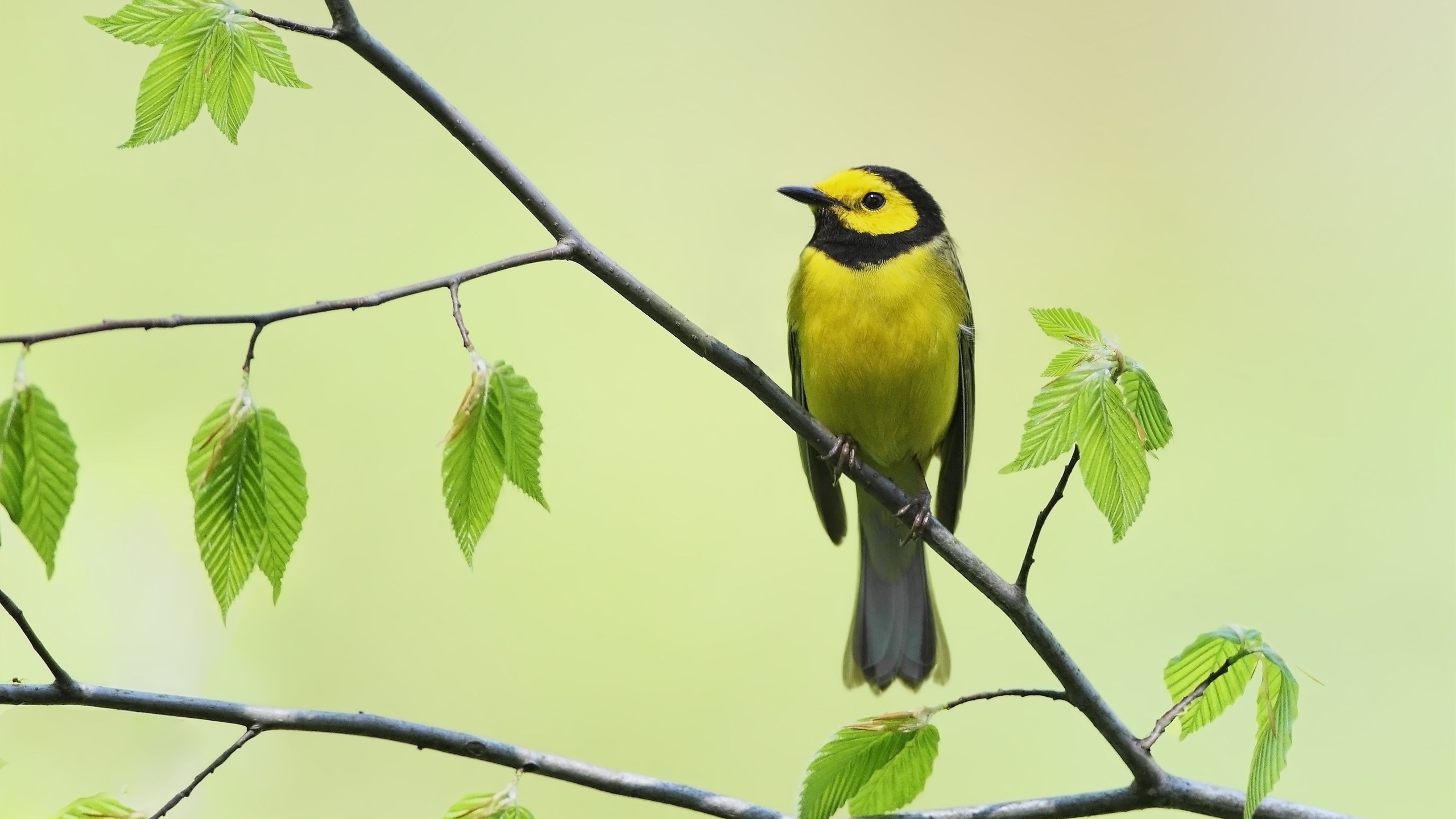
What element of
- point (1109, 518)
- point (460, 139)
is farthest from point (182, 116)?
point (1109, 518)

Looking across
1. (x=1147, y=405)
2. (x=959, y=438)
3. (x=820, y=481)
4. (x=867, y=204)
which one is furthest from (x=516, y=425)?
(x=959, y=438)

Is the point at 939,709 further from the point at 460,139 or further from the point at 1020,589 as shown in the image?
the point at 460,139

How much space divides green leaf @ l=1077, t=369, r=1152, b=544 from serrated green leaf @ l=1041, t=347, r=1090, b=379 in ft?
→ 0.17

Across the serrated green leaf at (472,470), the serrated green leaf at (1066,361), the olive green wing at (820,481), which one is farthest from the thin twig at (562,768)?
the olive green wing at (820,481)

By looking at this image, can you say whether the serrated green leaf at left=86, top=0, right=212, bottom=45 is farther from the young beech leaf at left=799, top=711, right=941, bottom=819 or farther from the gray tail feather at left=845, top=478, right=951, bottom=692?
the gray tail feather at left=845, top=478, right=951, bottom=692

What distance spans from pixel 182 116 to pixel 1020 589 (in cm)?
163

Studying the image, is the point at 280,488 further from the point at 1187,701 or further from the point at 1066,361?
the point at 1187,701

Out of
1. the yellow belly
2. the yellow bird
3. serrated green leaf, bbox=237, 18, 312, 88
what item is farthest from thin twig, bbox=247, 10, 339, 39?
the yellow belly

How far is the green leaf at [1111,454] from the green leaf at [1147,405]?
5 centimetres

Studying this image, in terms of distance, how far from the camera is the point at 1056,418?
1.84 meters

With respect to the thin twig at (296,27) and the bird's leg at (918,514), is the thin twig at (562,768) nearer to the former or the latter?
the bird's leg at (918,514)

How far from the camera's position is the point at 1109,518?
1.81 meters

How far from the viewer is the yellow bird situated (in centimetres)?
351

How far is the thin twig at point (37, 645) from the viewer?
157 cm
